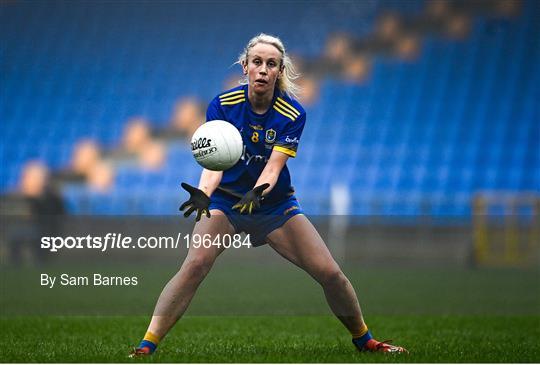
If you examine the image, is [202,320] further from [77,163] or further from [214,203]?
[77,163]

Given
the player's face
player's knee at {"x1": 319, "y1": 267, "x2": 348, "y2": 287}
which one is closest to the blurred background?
player's knee at {"x1": 319, "y1": 267, "x2": 348, "y2": 287}

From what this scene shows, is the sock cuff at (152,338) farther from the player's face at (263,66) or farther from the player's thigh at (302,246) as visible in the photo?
the player's face at (263,66)

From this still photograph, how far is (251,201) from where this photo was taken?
5.60 m

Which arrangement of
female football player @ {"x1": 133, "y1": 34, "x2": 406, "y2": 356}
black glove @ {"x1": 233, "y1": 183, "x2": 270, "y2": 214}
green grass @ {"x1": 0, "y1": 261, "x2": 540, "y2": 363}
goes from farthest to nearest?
green grass @ {"x1": 0, "y1": 261, "x2": 540, "y2": 363}
female football player @ {"x1": 133, "y1": 34, "x2": 406, "y2": 356}
black glove @ {"x1": 233, "y1": 183, "x2": 270, "y2": 214}

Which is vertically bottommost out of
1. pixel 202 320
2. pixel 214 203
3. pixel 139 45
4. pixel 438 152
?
pixel 202 320

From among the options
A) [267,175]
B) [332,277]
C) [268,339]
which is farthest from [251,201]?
[268,339]

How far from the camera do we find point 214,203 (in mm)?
5918

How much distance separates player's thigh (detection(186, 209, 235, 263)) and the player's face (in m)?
0.87

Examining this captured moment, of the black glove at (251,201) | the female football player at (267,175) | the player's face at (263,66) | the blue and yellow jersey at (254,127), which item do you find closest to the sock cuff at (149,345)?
the female football player at (267,175)

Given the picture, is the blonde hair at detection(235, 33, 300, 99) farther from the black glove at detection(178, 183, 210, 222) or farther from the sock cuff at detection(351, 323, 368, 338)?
the sock cuff at detection(351, 323, 368, 338)

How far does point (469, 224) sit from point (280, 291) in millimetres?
9068

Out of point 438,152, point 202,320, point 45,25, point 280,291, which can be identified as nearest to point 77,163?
point 45,25

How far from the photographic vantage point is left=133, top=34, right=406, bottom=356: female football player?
580 centimetres

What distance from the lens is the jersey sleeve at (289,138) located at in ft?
19.3
